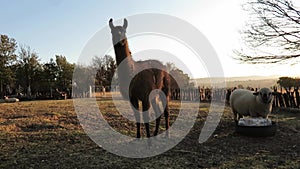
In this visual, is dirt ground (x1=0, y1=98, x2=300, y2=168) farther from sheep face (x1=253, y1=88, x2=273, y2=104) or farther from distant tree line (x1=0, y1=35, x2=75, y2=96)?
distant tree line (x1=0, y1=35, x2=75, y2=96)

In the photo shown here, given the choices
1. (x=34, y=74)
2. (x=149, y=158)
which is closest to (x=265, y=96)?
(x=149, y=158)

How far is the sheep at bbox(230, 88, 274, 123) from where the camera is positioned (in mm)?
8828

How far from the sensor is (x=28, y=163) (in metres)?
5.57

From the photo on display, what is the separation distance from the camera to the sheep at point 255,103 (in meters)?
8.83

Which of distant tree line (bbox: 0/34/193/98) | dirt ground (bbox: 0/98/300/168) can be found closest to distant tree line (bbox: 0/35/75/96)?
distant tree line (bbox: 0/34/193/98)

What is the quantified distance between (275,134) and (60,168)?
6727 mm

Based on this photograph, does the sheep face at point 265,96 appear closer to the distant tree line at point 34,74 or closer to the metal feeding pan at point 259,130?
the metal feeding pan at point 259,130

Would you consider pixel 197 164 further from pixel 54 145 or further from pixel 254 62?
pixel 254 62

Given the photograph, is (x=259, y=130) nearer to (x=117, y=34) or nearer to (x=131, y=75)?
(x=131, y=75)

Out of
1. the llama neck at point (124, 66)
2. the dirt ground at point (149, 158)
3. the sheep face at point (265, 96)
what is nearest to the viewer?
the dirt ground at point (149, 158)

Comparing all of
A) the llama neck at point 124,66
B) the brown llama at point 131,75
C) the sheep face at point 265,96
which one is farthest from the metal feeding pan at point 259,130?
the llama neck at point 124,66

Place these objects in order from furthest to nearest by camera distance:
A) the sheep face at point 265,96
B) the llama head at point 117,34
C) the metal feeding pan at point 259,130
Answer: the sheep face at point 265,96 → the metal feeding pan at point 259,130 → the llama head at point 117,34

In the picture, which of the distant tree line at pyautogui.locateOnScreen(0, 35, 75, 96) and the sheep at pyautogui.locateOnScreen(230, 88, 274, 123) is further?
the distant tree line at pyautogui.locateOnScreen(0, 35, 75, 96)

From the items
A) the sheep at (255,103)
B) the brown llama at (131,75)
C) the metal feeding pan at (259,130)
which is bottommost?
the metal feeding pan at (259,130)
